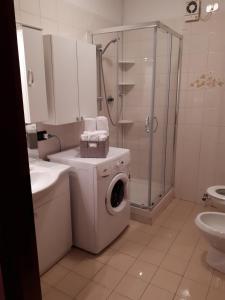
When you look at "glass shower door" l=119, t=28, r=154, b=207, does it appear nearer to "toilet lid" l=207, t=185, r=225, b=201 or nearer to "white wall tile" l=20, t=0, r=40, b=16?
"toilet lid" l=207, t=185, r=225, b=201

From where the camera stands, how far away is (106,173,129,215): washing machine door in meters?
2.17

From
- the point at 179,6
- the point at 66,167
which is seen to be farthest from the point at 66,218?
the point at 179,6

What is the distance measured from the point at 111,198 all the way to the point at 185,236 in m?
0.87

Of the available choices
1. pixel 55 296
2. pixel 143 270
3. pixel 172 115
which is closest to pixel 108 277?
pixel 143 270

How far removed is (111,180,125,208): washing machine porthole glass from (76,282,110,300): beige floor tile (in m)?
0.71

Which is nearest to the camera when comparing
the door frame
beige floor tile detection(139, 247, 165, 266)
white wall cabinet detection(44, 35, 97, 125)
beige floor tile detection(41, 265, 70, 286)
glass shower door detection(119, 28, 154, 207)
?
the door frame

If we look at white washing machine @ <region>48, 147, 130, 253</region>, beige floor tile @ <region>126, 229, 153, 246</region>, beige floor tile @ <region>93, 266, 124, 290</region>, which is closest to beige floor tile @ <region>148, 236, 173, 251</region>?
beige floor tile @ <region>126, 229, 153, 246</region>

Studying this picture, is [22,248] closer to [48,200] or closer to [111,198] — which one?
[48,200]

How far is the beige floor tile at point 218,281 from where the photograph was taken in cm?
183

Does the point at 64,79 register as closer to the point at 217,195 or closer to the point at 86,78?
the point at 86,78

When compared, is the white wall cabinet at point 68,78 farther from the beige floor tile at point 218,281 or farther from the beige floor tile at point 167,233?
the beige floor tile at point 218,281

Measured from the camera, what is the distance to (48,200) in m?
1.86

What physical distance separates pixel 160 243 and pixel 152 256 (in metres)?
0.22

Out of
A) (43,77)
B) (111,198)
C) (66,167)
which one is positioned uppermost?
(43,77)
